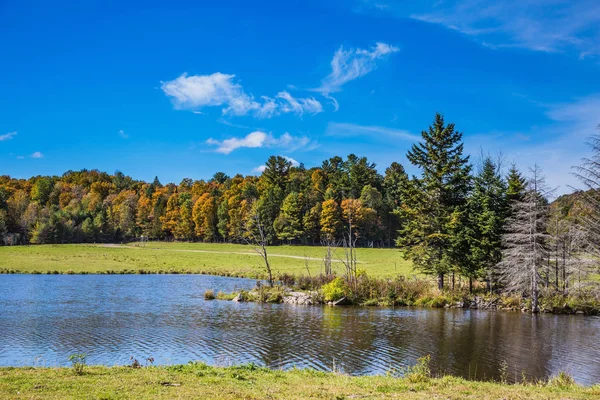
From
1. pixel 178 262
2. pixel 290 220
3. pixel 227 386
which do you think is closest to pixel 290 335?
pixel 227 386

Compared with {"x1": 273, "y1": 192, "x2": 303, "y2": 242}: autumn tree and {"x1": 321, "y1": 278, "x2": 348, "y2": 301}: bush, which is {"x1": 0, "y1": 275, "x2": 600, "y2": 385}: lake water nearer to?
{"x1": 321, "y1": 278, "x2": 348, "y2": 301}: bush

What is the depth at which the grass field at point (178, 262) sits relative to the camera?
65.3 m

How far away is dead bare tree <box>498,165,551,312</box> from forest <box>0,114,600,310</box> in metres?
0.12

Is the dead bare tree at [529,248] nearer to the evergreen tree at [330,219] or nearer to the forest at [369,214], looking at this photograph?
the forest at [369,214]

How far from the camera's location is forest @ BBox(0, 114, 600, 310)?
39000 millimetres

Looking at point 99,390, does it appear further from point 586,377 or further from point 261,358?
point 586,377

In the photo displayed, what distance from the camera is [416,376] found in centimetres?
1542

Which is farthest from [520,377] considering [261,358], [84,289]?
[84,289]

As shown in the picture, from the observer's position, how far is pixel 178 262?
77.9 meters

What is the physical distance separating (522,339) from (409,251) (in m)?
21.2

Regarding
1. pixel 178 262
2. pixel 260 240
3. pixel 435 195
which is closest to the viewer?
pixel 435 195

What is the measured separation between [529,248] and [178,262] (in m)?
56.9

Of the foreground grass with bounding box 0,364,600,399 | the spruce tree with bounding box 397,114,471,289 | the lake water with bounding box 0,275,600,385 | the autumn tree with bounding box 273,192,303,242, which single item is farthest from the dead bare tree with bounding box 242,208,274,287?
the autumn tree with bounding box 273,192,303,242

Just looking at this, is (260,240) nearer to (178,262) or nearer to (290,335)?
(178,262)
